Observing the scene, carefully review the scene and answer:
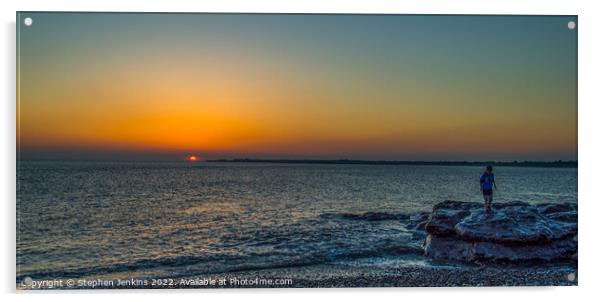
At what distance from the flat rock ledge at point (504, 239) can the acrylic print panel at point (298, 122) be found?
35 millimetres

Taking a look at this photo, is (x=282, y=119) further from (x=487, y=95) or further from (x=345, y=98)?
(x=487, y=95)

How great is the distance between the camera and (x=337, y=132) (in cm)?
1611

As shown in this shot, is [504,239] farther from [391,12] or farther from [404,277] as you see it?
[391,12]

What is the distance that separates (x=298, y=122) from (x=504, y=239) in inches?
279

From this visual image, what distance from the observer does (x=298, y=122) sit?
15203mm

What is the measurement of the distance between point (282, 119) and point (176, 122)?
3.30 meters

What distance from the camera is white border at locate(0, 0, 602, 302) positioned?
8.29m

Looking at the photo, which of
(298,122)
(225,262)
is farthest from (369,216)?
(225,262)

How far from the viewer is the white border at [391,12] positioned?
829 centimetres

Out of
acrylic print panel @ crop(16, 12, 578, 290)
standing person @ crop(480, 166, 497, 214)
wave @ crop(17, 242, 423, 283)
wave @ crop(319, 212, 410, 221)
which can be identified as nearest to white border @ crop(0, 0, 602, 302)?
acrylic print panel @ crop(16, 12, 578, 290)

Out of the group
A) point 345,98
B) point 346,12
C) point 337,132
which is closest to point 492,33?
point 346,12

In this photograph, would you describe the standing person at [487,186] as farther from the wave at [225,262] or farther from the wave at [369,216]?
the wave at [369,216]

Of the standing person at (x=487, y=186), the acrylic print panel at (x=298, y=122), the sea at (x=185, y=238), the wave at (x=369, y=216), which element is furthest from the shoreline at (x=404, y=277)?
the wave at (x=369, y=216)

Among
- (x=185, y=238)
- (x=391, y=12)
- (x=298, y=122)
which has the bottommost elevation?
(x=185, y=238)
